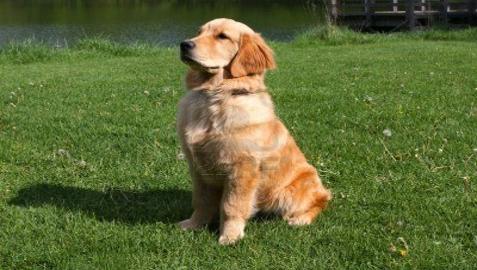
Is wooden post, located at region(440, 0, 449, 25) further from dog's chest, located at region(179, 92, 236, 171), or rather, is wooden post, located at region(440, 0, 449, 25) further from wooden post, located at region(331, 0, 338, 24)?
dog's chest, located at region(179, 92, 236, 171)

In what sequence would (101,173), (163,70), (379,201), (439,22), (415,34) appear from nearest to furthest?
(379,201), (101,173), (163,70), (415,34), (439,22)

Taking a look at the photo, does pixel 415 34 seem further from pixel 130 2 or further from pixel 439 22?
pixel 130 2

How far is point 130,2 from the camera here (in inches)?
2200

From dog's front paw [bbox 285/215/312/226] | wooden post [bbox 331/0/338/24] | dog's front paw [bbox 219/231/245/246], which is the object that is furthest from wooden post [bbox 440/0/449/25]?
dog's front paw [bbox 219/231/245/246]

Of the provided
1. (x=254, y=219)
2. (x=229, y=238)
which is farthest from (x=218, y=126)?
(x=254, y=219)

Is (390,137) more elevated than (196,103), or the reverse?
(196,103)

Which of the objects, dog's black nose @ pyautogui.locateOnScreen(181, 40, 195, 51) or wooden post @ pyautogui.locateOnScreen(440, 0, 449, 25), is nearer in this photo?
dog's black nose @ pyautogui.locateOnScreen(181, 40, 195, 51)

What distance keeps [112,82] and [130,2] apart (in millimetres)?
46938

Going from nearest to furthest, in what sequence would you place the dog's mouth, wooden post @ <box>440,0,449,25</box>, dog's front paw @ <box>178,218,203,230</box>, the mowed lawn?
the mowed lawn → the dog's mouth → dog's front paw @ <box>178,218,203,230</box> → wooden post @ <box>440,0,449,25</box>

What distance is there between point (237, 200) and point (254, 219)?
1.66ft

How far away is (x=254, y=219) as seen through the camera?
15.6ft

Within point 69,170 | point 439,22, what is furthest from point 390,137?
point 439,22

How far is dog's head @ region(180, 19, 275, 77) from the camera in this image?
4250 millimetres

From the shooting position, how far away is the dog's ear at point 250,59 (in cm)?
433
